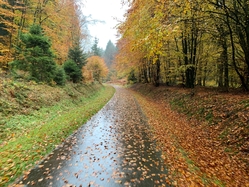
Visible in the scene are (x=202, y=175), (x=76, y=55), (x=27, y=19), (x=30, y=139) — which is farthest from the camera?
(x=76, y=55)

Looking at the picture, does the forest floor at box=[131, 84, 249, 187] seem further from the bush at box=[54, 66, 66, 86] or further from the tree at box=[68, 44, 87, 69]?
the tree at box=[68, 44, 87, 69]

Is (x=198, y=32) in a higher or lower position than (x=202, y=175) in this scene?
higher

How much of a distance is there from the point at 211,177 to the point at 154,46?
4.25 meters

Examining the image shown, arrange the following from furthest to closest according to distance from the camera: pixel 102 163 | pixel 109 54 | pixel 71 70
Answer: pixel 109 54 < pixel 71 70 < pixel 102 163

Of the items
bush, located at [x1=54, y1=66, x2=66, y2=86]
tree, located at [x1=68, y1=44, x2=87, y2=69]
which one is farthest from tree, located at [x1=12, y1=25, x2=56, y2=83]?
tree, located at [x1=68, y1=44, x2=87, y2=69]

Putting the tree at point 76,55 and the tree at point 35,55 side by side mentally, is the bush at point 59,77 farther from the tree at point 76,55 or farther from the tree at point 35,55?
the tree at point 76,55

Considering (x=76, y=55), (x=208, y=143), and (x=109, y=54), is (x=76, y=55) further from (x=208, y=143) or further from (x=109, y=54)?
(x=109, y=54)

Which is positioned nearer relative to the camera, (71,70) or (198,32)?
(198,32)

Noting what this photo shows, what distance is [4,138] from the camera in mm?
5484

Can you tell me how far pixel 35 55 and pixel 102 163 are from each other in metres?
9.71

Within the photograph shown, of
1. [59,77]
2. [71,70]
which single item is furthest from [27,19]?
[59,77]

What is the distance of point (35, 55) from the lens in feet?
35.5

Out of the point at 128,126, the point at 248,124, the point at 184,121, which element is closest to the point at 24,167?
the point at 128,126

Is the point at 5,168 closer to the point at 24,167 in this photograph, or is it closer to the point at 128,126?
the point at 24,167
